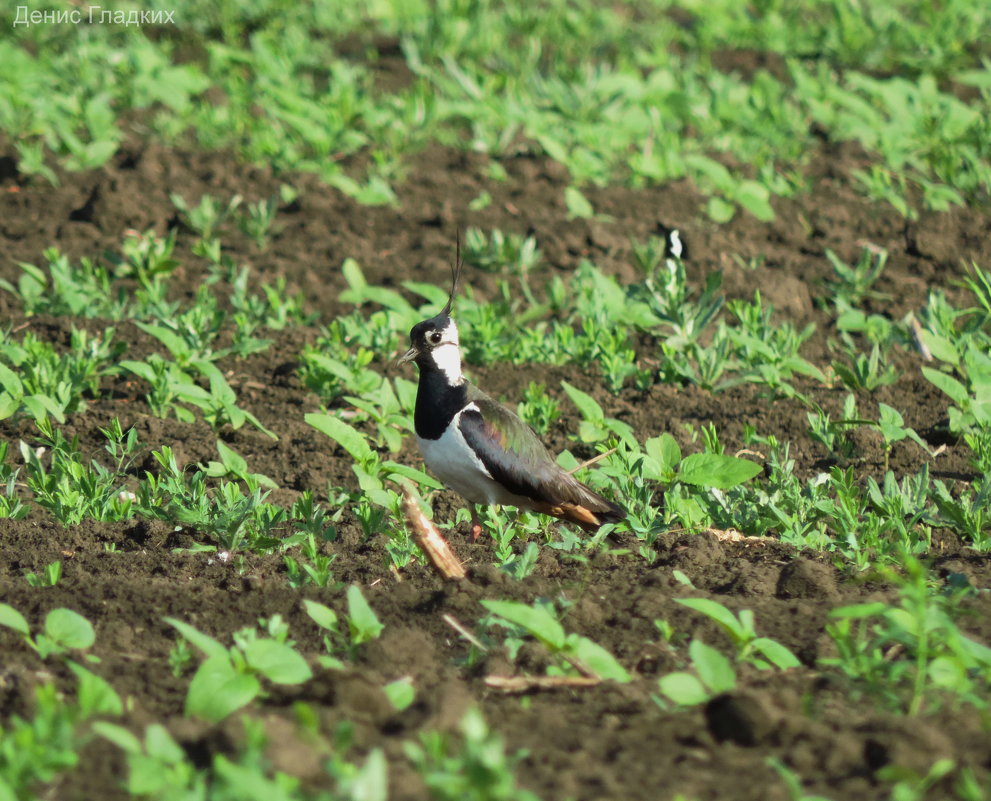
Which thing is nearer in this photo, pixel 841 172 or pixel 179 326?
pixel 179 326

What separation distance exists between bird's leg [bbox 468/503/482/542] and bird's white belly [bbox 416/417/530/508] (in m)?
0.07

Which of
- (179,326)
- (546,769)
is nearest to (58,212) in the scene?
(179,326)

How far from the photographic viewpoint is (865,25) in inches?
428

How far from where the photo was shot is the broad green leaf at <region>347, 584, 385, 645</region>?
327 centimetres

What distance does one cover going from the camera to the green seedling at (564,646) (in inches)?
122

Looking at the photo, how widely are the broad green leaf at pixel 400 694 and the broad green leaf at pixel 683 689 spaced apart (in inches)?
21.0

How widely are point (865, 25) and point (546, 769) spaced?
935cm

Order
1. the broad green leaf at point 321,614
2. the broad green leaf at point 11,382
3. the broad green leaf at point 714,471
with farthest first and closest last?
the broad green leaf at point 11,382
the broad green leaf at point 714,471
the broad green leaf at point 321,614

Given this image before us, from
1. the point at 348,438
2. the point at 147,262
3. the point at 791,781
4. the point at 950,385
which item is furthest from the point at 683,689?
the point at 147,262

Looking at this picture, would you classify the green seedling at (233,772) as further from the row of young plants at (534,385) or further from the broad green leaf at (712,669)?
the row of young plants at (534,385)

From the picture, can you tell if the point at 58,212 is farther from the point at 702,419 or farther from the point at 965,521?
the point at 965,521

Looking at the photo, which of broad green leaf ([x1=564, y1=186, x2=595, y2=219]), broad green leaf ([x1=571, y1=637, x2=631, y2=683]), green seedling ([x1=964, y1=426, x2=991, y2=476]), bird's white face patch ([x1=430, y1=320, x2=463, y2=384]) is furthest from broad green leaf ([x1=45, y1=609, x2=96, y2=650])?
broad green leaf ([x1=564, y1=186, x2=595, y2=219])

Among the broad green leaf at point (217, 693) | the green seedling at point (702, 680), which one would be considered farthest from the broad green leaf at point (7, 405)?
the green seedling at point (702, 680)

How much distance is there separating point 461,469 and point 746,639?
1622 mm
